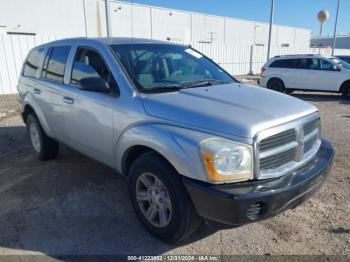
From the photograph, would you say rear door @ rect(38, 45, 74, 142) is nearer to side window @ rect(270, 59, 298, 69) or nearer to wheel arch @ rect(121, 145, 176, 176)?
wheel arch @ rect(121, 145, 176, 176)

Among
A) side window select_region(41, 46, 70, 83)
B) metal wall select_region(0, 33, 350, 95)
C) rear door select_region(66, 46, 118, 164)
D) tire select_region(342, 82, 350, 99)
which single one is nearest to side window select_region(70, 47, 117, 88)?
rear door select_region(66, 46, 118, 164)

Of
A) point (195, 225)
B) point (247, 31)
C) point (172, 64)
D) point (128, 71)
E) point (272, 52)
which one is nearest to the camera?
point (195, 225)

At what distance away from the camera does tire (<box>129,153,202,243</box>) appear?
Answer: 274 cm

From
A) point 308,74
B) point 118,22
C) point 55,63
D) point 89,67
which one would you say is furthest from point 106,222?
point 118,22

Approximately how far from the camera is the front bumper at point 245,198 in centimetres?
244

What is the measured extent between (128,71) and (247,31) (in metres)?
39.0

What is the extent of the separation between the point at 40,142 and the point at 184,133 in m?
3.36

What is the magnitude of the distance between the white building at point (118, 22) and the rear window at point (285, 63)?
567 inches

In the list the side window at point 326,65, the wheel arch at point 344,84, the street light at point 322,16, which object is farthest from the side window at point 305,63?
the street light at point 322,16

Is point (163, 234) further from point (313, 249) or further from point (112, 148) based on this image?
point (313, 249)

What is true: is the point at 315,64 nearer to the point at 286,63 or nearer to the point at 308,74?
the point at 308,74

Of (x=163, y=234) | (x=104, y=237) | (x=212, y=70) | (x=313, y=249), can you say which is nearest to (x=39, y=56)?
(x=212, y=70)

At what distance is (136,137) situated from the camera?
10.0 ft

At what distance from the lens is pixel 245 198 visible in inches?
95.3
